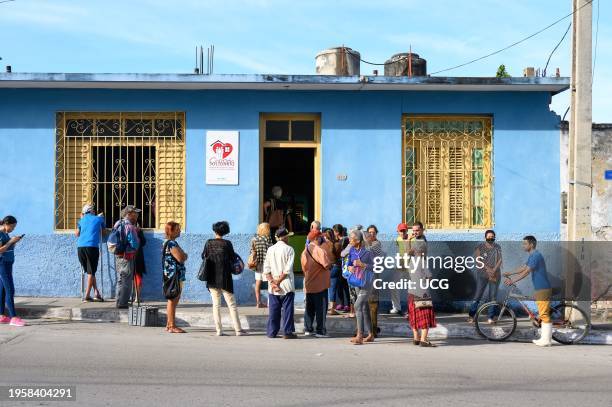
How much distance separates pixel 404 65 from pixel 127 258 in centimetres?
638

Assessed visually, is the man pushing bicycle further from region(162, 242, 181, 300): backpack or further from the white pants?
region(162, 242, 181, 300): backpack

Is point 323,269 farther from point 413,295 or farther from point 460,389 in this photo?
point 460,389

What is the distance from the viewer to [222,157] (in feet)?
44.0

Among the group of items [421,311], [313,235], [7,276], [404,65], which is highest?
[404,65]

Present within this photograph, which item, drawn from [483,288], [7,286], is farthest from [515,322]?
[7,286]

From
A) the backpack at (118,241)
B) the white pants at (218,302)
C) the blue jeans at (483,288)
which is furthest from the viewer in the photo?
the backpack at (118,241)

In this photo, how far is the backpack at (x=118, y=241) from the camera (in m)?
11.9

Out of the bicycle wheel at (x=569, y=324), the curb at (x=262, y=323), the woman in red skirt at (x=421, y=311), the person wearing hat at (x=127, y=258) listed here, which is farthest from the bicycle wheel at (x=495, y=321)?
the person wearing hat at (x=127, y=258)

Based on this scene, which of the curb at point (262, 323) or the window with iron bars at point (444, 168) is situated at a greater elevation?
the window with iron bars at point (444, 168)

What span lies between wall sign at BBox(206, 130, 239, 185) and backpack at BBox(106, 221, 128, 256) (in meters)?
2.02

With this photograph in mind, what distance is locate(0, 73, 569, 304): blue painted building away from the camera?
13.4 m

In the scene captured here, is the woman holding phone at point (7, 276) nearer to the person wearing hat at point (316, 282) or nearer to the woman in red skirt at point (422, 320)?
the person wearing hat at point (316, 282)

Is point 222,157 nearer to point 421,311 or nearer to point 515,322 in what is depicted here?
point 421,311

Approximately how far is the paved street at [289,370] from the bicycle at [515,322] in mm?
262
